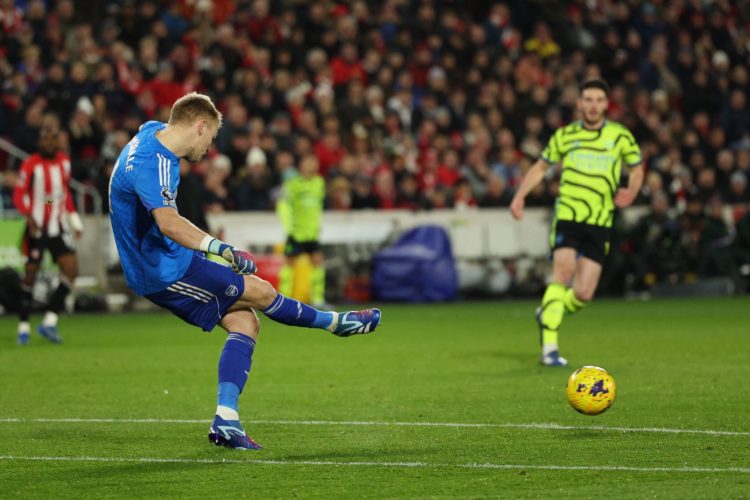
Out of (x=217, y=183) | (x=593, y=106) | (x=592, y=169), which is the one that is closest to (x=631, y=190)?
(x=592, y=169)

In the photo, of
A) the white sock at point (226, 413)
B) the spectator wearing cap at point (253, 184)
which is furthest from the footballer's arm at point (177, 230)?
the spectator wearing cap at point (253, 184)

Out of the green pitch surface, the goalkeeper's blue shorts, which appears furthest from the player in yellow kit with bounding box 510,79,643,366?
the goalkeeper's blue shorts

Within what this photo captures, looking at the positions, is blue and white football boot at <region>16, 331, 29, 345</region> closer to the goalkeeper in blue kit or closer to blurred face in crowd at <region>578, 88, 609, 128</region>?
blurred face in crowd at <region>578, 88, 609, 128</region>

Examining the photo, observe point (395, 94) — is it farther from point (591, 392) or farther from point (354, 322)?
point (354, 322)

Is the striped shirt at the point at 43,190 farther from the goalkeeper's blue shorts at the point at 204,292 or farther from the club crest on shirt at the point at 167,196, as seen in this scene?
the club crest on shirt at the point at 167,196

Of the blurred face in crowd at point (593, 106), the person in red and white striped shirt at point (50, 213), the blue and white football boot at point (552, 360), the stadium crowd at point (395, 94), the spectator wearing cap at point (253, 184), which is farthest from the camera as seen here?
the spectator wearing cap at point (253, 184)

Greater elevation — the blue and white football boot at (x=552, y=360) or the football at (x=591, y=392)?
the football at (x=591, y=392)

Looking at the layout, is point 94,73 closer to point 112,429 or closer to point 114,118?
point 114,118

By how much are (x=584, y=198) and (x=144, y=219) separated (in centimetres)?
542

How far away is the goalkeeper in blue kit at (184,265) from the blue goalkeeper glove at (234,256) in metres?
0.25

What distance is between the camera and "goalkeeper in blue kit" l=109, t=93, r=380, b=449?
7.25 metres

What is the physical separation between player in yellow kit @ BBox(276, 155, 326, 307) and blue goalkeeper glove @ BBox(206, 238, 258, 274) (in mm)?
13315

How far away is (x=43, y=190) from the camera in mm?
15023

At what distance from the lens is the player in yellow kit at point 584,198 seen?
38.8 feet
